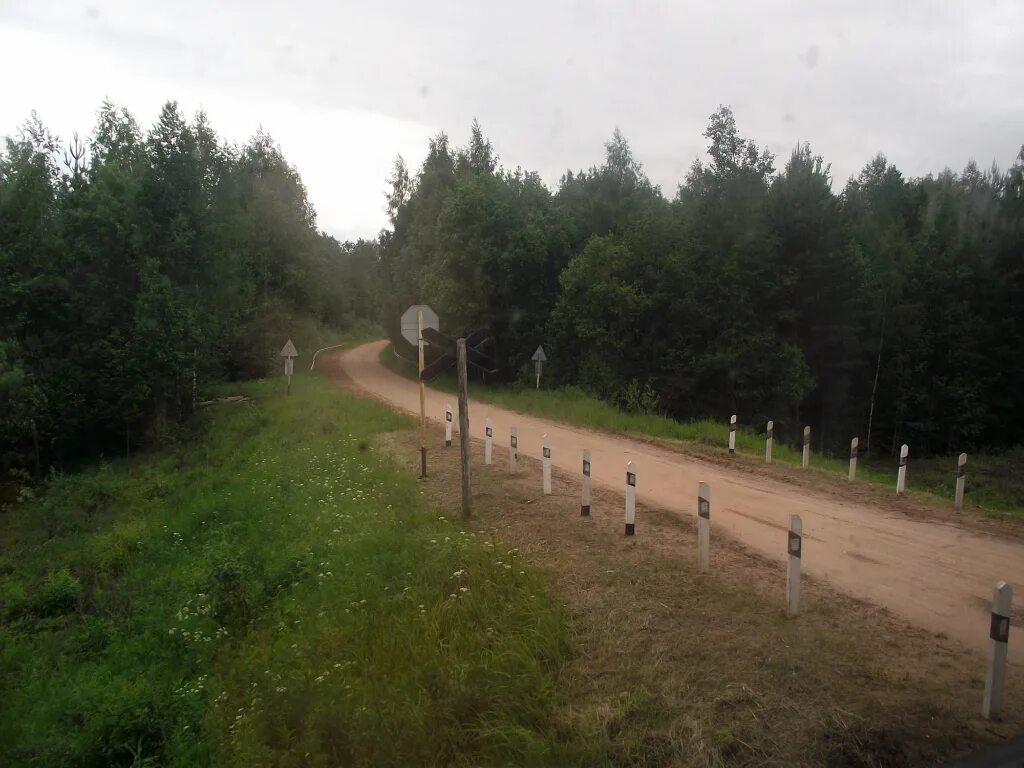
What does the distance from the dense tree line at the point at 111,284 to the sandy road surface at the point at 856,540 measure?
17.9 m

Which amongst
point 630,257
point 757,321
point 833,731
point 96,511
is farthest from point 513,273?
point 833,731

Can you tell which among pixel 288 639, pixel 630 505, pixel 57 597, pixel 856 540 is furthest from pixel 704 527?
pixel 57 597

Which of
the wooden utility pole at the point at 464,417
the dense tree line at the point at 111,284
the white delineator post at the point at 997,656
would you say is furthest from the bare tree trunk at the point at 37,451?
the white delineator post at the point at 997,656

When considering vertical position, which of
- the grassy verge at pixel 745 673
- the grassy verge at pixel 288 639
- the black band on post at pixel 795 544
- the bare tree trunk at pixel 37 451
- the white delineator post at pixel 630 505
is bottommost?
the bare tree trunk at pixel 37 451

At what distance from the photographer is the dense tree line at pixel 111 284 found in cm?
2644

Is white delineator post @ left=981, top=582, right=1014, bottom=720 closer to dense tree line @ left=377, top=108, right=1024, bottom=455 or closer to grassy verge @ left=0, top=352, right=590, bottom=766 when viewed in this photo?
grassy verge @ left=0, top=352, right=590, bottom=766

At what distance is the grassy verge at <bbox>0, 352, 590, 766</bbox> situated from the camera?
586cm

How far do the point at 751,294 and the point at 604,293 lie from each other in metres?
6.24

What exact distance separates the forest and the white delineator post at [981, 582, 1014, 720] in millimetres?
19893

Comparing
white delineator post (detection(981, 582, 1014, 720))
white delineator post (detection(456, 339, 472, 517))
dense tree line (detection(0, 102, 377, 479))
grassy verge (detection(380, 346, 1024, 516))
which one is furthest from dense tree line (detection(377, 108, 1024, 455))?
white delineator post (detection(981, 582, 1014, 720))

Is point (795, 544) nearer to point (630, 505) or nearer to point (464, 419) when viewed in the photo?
point (630, 505)

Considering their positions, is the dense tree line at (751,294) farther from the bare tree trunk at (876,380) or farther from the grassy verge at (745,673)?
the grassy verge at (745,673)

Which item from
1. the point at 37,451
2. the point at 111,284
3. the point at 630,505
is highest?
the point at 111,284

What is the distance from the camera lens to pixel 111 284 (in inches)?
1096
